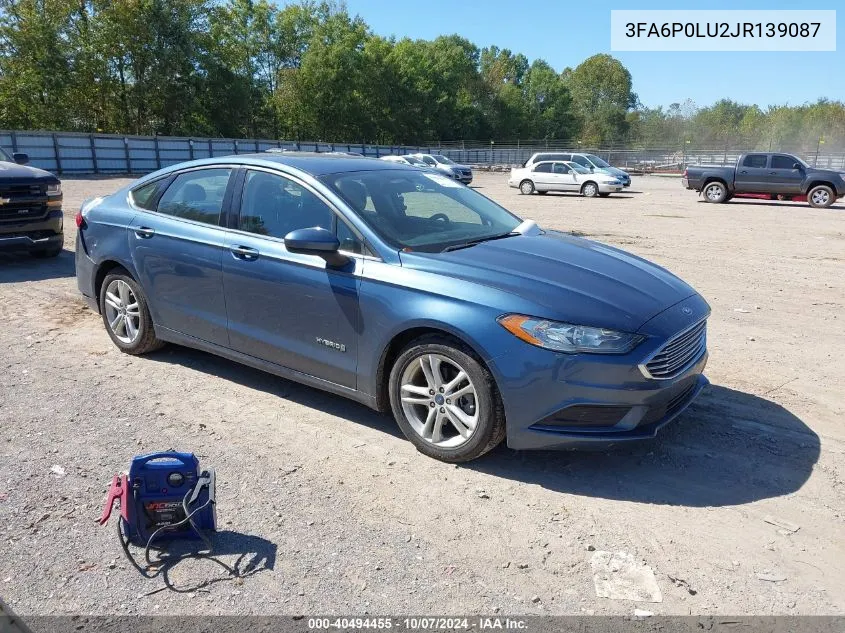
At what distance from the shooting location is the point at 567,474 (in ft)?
12.5

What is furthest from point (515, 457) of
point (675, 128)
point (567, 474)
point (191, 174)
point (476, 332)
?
point (675, 128)

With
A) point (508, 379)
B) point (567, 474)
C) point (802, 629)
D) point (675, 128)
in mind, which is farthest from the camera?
point (675, 128)

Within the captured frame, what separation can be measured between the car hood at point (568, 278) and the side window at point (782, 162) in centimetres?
2095

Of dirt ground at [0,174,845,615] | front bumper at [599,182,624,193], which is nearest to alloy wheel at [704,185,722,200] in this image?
front bumper at [599,182,624,193]

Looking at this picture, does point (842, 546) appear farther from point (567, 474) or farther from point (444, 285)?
point (444, 285)

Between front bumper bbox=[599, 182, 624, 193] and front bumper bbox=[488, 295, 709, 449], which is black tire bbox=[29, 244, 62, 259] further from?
front bumper bbox=[599, 182, 624, 193]

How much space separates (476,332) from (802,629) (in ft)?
6.15

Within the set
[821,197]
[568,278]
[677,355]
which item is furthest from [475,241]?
[821,197]

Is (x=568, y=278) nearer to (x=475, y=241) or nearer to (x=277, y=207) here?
(x=475, y=241)

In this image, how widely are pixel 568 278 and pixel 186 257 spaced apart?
2715 mm

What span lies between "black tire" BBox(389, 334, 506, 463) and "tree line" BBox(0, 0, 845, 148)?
5048 centimetres

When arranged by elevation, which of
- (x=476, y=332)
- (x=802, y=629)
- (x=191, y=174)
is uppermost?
(x=191, y=174)

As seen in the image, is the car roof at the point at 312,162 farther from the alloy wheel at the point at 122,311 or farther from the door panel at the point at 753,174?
the door panel at the point at 753,174

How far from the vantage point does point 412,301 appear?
3803 mm
